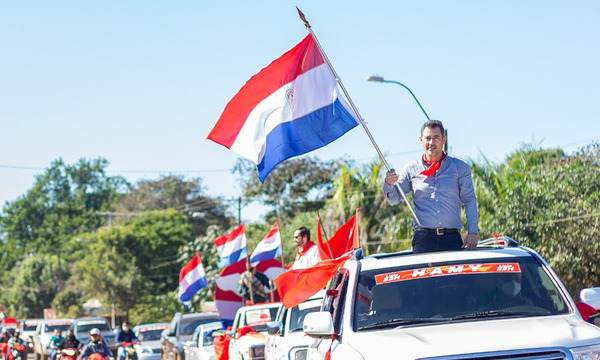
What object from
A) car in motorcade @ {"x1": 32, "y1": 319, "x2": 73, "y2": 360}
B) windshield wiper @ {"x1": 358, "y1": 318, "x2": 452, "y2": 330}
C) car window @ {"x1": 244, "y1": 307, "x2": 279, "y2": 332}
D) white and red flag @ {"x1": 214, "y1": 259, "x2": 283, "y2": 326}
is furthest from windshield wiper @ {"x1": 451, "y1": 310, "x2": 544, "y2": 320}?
car in motorcade @ {"x1": 32, "y1": 319, "x2": 73, "y2": 360}

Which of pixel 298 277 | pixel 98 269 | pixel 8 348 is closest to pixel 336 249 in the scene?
pixel 298 277

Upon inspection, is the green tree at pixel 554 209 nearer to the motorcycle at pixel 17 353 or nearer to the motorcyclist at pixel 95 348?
the motorcyclist at pixel 95 348

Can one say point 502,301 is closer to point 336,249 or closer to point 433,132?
point 433,132

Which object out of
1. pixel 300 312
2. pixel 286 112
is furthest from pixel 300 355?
pixel 286 112

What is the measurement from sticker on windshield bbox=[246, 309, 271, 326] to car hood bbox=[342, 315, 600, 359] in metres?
9.74

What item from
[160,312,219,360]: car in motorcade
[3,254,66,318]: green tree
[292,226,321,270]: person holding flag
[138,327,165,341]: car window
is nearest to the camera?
[292,226,321,270]: person holding flag

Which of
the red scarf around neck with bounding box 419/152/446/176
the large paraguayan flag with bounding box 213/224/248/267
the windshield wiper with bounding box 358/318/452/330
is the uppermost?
the large paraguayan flag with bounding box 213/224/248/267

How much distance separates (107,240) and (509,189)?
141ft

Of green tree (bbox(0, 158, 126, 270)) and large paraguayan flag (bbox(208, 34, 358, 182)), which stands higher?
green tree (bbox(0, 158, 126, 270))

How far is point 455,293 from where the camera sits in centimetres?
609

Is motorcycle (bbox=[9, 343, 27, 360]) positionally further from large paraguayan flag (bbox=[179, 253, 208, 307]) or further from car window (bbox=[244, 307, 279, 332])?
car window (bbox=[244, 307, 279, 332])

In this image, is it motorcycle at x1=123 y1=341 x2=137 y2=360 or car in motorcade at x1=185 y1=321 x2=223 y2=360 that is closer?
car in motorcade at x1=185 y1=321 x2=223 y2=360

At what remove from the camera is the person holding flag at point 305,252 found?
1280 cm

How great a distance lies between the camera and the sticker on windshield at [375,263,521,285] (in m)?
6.18
